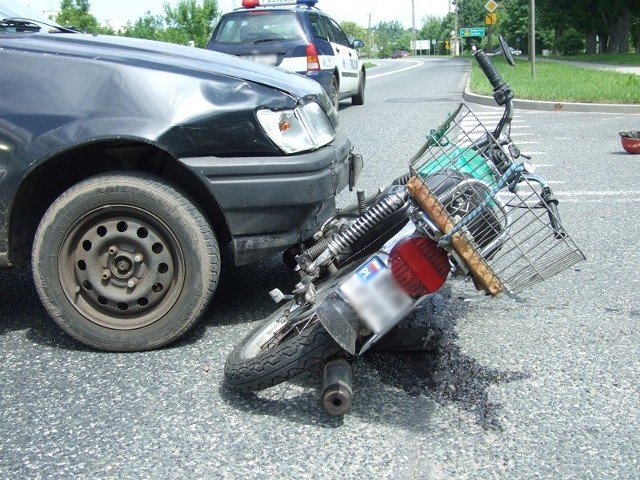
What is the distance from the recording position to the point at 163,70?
11.4ft

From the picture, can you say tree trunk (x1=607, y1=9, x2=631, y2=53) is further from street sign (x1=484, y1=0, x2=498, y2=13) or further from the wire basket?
the wire basket

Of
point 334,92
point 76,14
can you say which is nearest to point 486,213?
point 334,92

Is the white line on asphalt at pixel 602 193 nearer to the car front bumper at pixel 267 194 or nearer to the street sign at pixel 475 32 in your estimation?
the street sign at pixel 475 32

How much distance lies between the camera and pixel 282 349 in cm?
300

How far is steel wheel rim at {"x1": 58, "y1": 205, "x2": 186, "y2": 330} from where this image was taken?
3463mm

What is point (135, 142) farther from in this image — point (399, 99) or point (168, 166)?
point (399, 99)

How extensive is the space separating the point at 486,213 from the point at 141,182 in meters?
1.44

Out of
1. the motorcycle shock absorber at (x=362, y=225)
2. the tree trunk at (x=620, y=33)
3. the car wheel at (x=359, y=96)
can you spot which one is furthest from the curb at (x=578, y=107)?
the tree trunk at (x=620, y=33)

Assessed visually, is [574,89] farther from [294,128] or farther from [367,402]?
[367,402]

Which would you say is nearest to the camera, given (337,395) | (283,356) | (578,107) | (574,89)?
(337,395)

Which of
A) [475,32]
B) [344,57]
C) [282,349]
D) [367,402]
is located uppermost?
[475,32]

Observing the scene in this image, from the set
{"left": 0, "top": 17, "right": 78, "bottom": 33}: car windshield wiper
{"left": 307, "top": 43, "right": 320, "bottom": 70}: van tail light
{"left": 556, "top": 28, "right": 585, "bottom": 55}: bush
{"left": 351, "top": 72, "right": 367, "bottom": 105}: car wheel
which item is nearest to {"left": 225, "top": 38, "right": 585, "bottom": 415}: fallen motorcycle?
{"left": 0, "top": 17, "right": 78, "bottom": 33}: car windshield wiper

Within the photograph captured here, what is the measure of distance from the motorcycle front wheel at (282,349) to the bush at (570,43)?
6281 centimetres

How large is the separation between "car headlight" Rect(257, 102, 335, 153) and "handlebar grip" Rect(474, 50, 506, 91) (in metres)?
0.84
